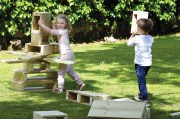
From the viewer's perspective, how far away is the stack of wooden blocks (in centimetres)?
994

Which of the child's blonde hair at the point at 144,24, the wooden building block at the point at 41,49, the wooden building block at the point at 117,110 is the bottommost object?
the wooden building block at the point at 117,110

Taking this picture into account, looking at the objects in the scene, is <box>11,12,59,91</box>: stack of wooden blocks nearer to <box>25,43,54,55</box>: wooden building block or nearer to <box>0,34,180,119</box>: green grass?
<box>25,43,54,55</box>: wooden building block

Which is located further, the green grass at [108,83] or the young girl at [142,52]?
the young girl at [142,52]

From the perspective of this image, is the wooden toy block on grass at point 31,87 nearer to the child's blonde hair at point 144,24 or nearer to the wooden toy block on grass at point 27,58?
the wooden toy block on grass at point 27,58

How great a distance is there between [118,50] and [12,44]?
11.2ft

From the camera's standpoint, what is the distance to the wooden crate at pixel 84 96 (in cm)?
845

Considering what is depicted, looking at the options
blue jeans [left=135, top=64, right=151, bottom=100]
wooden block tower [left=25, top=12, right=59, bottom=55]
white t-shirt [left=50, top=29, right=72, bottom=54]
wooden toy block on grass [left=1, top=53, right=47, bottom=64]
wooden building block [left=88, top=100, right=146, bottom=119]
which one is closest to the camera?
wooden building block [left=88, top=100, right=146, bottom=119]

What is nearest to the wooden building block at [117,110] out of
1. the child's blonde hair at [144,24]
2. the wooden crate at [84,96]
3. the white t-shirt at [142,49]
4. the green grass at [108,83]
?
the green grass at [108,83]

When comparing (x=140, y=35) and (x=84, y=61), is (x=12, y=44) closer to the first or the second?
(x=84, y=61)

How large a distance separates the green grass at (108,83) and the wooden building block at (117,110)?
708mm

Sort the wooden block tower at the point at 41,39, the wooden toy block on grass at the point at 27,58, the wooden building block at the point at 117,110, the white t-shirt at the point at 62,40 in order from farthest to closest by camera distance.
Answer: the wooden block tower at the point at 41,39 → the white t-shirt at the point at 62,40 → the wooden toy block on grass at the point at 27,58 → the wooden building block at the point at 117,110

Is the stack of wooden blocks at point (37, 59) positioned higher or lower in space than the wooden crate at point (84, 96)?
higher

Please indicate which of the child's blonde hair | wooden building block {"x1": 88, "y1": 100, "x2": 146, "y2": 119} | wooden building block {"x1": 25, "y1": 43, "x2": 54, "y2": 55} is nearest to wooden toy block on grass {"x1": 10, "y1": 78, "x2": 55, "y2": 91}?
wooden building block {"x1": 25, "y1": 43, "x2": 54, "y2": 55}

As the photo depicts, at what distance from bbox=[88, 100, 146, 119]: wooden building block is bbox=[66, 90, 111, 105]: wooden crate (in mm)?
1107
